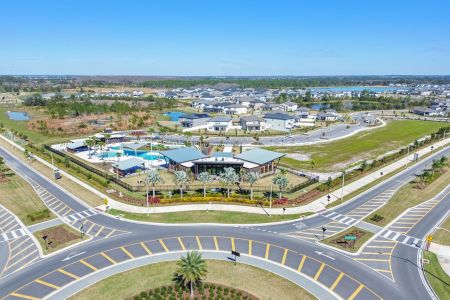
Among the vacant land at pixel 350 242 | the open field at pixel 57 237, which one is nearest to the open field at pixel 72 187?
Answer: the open field at pixel 57 237

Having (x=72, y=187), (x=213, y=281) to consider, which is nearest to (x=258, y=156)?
(x=72, y=187)

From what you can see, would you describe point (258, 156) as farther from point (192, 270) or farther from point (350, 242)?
point (192, 270)

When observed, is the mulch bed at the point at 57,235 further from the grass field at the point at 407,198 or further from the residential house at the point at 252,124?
the residential house at the point at 252,124

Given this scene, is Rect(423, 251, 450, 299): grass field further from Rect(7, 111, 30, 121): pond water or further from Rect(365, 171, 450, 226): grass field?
Rect(7, 111, 30, 121): pond water

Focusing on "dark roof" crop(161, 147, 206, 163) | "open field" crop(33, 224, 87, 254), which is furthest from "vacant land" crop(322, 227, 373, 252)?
"dark roof" crop(161, 147, 206, 163)

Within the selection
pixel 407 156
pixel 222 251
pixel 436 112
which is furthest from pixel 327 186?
pixel 436 112
